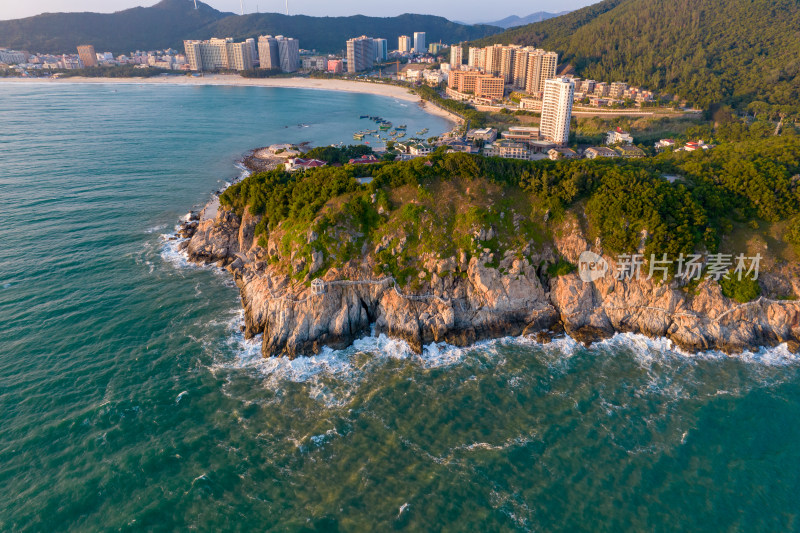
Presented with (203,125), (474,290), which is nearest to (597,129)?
(474,290)

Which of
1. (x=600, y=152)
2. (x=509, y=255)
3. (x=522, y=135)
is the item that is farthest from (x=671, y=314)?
(x=522, y=135)

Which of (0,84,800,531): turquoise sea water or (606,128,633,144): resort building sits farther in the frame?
(606,128,633,144): resort building

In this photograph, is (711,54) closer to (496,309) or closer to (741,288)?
(741,288)

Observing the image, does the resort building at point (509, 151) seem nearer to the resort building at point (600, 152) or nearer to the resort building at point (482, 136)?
the resort building at point (482, 136)

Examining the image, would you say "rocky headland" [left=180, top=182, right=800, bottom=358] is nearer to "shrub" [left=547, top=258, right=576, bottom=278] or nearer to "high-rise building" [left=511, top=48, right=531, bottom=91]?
"shrub" [left=547, top=258, right=576, bottom=278]

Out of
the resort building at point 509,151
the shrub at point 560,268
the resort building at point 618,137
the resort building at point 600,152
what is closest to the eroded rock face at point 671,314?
the shrub at point 560,268

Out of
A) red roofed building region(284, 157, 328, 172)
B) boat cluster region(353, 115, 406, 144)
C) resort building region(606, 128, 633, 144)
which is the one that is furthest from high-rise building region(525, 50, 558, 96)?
red roofed building region(284, 157, 328, 172)
